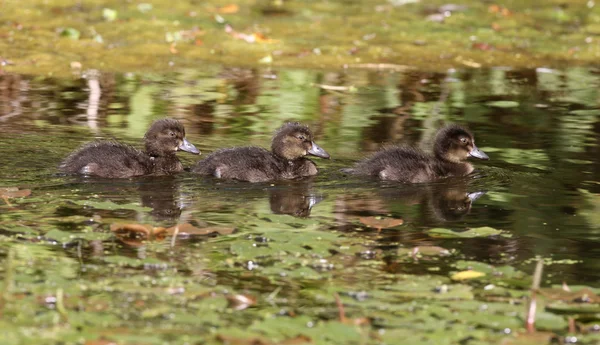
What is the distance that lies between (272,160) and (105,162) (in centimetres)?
141

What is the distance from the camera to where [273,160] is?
9.62 meters

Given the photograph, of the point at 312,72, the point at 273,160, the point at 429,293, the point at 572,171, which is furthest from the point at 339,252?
the point at 312,72

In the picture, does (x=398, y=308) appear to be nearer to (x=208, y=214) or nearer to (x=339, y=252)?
(x=339, y=252)

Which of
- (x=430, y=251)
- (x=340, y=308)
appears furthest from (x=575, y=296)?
(x=340, y=308)

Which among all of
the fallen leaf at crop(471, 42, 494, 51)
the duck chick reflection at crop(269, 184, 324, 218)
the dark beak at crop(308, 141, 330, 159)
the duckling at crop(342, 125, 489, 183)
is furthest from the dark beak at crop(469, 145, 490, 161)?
the fallen leaf at crop(471, 42, 494, 51)

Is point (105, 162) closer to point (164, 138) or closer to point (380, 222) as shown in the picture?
point (164, 138)

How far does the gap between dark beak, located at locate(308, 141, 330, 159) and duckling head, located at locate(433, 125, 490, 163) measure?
103 cm

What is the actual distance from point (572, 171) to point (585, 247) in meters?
2.65

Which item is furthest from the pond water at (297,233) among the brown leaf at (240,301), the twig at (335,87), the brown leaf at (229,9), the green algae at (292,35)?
the brown leaf at (229,9)

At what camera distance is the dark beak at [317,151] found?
32.5 ft

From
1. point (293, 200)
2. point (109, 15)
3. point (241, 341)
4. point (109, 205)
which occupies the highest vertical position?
point (109, 15)

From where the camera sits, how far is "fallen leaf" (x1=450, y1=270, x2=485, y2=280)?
20.9 ft

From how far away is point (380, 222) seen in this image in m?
7.52

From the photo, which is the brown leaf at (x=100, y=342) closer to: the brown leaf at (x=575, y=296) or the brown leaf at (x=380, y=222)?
the brown leaf at (x=575, y=296)
